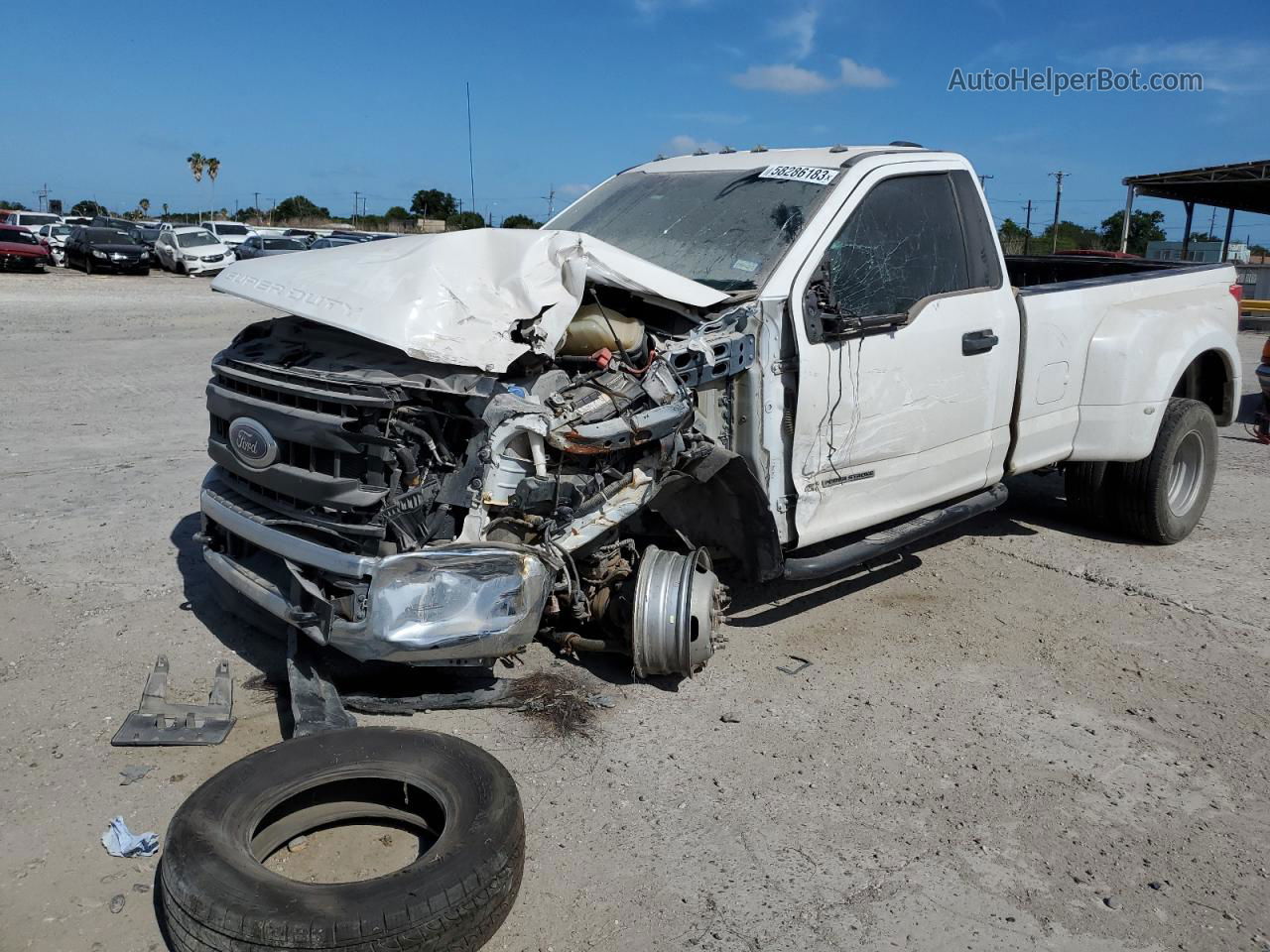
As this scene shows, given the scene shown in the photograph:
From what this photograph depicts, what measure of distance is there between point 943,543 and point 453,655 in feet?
12.4

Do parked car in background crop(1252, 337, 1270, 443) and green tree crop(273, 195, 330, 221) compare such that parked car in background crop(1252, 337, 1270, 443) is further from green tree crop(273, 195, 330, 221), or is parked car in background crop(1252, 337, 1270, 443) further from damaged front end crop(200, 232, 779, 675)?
green tree crop(273, 195, 330, 221)

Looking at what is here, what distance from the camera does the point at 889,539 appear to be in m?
4.96

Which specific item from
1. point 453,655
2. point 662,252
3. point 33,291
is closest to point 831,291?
point 662,252

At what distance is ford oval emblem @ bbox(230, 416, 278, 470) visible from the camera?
3.89 metres

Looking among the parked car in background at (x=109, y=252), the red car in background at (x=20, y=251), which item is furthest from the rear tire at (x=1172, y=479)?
the red car in background at (x=20, y=251)

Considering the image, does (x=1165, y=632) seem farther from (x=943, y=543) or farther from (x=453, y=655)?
(x=453, y=655)

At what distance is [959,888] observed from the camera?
3172 mm

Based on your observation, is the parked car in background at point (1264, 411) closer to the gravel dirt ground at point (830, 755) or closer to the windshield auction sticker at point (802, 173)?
the gravel dirt ground at point (830, 755)

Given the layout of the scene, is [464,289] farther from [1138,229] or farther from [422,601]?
[1138,229]

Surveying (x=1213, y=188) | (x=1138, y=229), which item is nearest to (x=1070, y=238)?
(x=1138, y=229)

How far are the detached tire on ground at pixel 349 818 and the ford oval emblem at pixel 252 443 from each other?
1081mm

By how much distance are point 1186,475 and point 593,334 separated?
444 cm

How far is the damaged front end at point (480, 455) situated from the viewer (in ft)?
11.7

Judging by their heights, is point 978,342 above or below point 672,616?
above
